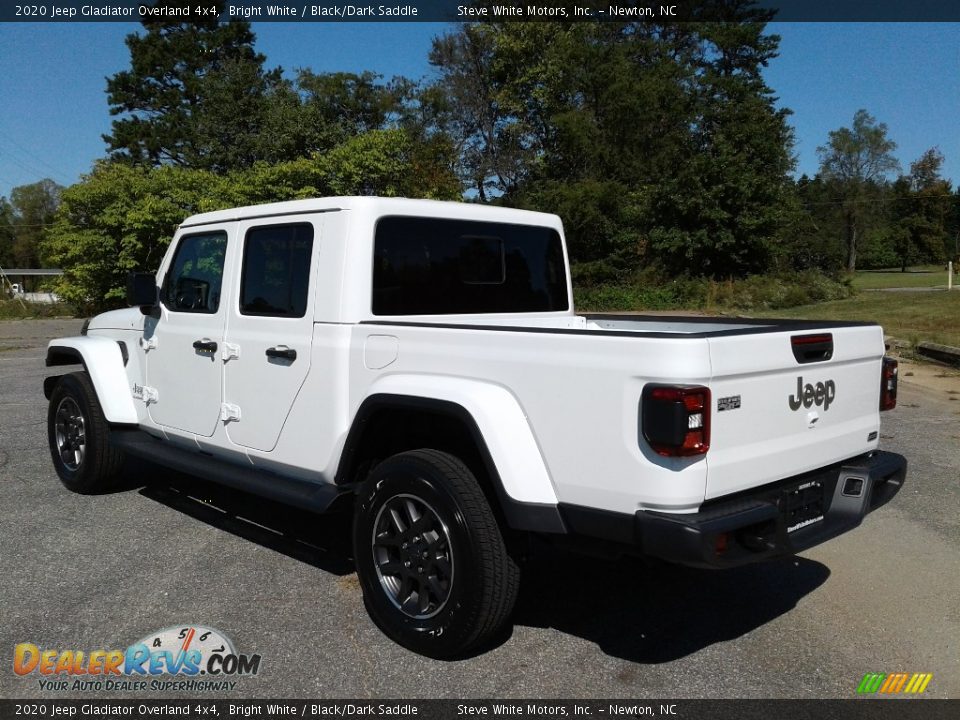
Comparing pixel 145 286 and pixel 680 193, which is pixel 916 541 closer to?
pixel 145 286

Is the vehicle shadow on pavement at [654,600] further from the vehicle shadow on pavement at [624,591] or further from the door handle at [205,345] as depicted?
the door handle at [205,345]

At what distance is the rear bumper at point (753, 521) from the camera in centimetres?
283

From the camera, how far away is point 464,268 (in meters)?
4.54

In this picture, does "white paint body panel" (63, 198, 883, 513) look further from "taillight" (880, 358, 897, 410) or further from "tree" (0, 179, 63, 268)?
"tree" (0, 179, 63, 268)

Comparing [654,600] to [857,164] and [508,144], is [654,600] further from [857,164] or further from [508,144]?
[857,164]

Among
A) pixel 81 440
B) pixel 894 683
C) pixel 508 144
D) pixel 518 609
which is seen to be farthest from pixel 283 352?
pixel 508 144

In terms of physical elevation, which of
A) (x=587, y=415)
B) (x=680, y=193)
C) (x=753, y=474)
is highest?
(x=680, y=193)

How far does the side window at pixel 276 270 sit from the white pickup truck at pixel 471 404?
0.05 feet

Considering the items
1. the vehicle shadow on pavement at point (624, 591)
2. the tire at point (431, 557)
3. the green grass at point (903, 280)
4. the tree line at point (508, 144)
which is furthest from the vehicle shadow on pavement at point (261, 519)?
the green grass at point (903, 280)

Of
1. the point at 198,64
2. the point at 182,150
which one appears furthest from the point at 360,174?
the point at 198,64

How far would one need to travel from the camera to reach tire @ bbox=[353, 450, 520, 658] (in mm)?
3221

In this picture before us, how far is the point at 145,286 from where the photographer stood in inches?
199

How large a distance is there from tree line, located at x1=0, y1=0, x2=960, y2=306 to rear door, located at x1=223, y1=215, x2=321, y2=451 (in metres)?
24.4

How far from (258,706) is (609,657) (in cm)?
145
